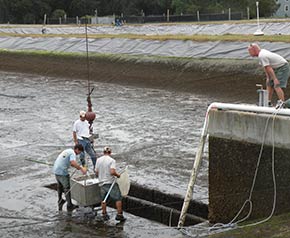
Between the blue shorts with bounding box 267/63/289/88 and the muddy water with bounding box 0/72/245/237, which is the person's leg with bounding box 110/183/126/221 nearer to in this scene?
the muddy water with bounding box 0/72/245/237

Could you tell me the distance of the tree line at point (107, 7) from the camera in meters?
88.8

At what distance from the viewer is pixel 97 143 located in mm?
19297

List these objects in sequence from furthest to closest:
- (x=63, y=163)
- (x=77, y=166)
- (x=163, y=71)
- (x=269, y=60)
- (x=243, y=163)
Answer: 1. (x=163, y=71)
2. (x=63, y=163)
3. (x=77, y=166)
4. (x=269, y=60)
5. (x=243, y=163)

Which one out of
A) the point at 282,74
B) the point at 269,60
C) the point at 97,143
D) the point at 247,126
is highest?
the point at 269,60

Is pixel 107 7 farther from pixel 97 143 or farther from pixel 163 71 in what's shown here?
pixel 97 143

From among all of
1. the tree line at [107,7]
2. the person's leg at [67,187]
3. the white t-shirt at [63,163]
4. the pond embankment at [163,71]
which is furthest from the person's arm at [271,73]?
the tree line at [107,7]

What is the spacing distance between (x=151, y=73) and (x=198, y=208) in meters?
23.2

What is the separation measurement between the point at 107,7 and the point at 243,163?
298ft

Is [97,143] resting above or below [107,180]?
below

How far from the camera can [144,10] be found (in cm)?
9606

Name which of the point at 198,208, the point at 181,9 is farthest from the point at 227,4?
the point at 198,208

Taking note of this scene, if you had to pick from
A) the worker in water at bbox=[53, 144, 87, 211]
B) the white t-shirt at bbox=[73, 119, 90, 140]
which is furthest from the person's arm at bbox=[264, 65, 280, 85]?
the white t-shirt at bbox=[73, 119, 90, 140]

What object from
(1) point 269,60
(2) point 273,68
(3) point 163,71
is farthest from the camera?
(3) point 163,71

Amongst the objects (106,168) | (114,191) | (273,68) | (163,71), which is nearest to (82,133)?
(106,168)
